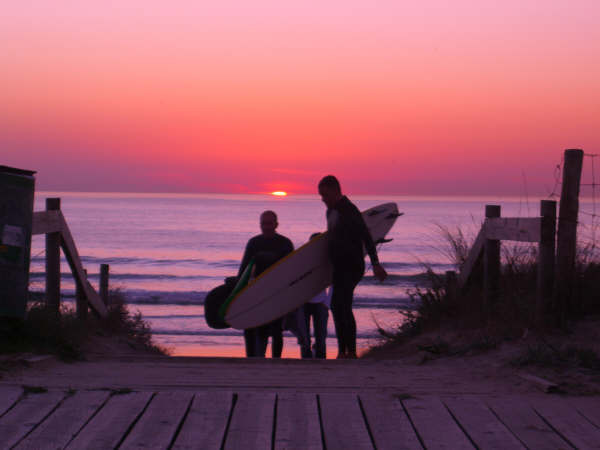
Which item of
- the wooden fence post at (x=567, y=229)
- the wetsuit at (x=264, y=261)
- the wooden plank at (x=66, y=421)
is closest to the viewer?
the wooden plank at (x=66, y=421)

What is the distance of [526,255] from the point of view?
7.50 m

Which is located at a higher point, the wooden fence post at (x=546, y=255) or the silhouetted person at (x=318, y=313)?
the wooden fence post at (x=546, y=255)

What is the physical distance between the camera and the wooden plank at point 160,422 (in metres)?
2.86

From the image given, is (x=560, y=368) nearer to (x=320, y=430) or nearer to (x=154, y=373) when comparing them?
(x=320, y=430)

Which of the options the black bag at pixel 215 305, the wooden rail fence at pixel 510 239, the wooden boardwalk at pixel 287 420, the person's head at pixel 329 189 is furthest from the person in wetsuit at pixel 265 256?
the wooden boardwalk at pixel 287 420

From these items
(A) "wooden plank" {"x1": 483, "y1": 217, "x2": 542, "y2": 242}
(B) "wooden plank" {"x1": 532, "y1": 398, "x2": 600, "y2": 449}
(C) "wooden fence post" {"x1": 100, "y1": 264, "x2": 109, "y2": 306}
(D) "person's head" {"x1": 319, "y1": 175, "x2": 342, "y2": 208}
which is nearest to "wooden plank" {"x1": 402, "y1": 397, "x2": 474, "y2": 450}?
(B) "wooden plank" {"x1": 532, "y1": 398, "x2": 600, "y2": 449}

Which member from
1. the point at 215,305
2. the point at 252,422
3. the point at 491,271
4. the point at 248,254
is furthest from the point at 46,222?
the point at 491,271

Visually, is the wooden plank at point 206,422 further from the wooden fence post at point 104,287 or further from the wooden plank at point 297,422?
the wooden fence post at point 104,287

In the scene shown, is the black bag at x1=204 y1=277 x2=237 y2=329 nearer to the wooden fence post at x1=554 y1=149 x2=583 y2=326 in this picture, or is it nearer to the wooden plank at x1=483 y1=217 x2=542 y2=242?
the wooden plank at x1=483 y1=217 x2=542 y2=242

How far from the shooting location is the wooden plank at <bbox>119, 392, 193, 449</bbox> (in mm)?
2863

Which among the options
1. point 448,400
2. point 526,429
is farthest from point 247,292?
point 526,429

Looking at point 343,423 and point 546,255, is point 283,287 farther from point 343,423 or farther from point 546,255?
point 343,423

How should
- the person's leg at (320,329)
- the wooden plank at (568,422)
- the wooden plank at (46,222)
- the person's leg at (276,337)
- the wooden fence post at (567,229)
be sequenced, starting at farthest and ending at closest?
the person's leg at (320,329) → the person's leg at (276,337) → the wooden plank at (46,222) → the wooden fence post at (567,229) → the wooden plank at (568,422)

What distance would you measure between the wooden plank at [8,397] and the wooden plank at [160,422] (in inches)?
26.1
